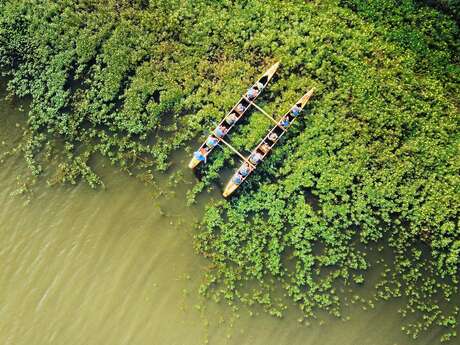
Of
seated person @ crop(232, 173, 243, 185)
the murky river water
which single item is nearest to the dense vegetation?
seated person @ crop(232, 173, 243, 185)

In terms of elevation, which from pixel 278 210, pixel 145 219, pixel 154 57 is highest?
pixel 154 57

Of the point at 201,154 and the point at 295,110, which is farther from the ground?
the point at 295,110

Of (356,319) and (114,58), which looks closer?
(356,319)

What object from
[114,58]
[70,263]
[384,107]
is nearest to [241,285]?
[70,263]

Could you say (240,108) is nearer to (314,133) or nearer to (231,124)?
(231,124)

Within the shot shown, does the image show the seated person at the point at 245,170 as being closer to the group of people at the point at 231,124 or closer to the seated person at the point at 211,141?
the group of people at the point at 231,124

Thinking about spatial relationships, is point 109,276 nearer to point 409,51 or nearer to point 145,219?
point 145,219

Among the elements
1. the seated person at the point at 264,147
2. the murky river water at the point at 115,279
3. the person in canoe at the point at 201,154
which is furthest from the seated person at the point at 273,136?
the murky river water at the point at 115,279

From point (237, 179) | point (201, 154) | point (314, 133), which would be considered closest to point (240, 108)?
point (201, 154)
